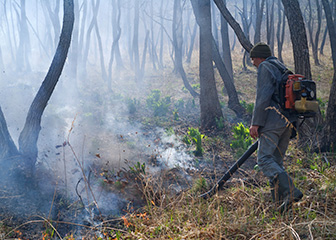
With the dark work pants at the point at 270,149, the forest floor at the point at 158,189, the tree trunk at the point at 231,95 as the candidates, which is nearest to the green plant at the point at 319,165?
the forest floor at the point at 158,189

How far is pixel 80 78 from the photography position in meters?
17.1

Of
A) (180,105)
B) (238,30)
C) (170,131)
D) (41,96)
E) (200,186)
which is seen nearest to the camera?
(200,186)

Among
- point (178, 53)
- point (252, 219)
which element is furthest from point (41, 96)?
point (178, 53)

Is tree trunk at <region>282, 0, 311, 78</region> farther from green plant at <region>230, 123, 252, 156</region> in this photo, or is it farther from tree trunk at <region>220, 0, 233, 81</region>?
tree trunk at <region>220, 0, 233, 81</region>

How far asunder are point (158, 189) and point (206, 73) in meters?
4.27

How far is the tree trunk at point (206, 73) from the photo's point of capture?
23.4 ft

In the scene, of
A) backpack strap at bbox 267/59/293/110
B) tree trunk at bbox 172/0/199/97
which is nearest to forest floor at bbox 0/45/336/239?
backpack strap at bbox 267/59/293/110

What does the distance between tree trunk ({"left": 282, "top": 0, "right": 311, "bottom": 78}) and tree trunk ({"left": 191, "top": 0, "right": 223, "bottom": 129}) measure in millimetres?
2432

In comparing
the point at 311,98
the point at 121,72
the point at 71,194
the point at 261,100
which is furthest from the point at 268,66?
the point at 121,72

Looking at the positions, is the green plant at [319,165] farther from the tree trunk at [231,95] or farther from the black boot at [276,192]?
the tree trunk at [231,95]

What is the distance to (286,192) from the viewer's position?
9.05ft

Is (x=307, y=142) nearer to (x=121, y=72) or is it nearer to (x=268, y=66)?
(x=268, y=66)

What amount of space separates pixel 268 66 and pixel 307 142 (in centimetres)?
255

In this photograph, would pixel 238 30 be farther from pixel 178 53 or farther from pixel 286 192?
pixel 178 53
